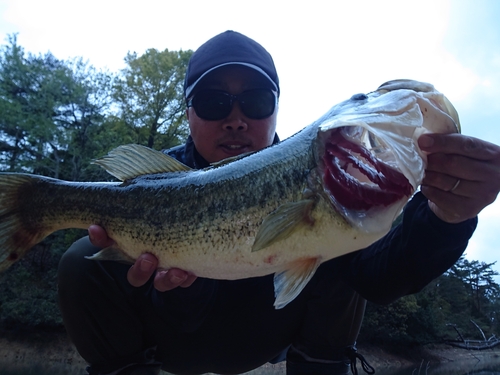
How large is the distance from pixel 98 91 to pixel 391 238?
23.9m

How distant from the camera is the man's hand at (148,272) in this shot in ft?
7.16

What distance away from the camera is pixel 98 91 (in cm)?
2342

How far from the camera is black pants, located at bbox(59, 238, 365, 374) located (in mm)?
2721

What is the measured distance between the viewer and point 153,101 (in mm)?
22172

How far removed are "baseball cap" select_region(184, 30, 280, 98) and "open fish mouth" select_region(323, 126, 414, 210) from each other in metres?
1.89

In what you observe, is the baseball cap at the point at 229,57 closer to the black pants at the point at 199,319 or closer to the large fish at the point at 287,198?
the large fish at the point at 287,198

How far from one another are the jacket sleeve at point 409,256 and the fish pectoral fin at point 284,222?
78 cm

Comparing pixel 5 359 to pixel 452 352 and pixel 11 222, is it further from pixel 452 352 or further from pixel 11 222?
pixel 452 352

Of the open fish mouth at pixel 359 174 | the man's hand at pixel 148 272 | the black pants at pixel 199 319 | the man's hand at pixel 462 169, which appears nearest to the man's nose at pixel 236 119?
the black pants at pixel 199 319

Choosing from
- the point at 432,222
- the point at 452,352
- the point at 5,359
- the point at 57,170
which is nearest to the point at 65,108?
the point at 57,170

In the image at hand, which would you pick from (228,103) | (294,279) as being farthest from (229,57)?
(294,279)

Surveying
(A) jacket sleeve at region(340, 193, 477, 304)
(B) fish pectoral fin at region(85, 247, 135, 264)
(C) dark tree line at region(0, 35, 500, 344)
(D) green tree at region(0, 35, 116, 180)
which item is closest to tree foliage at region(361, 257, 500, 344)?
(C) dark tree line at region(0, 35, 500, 344)

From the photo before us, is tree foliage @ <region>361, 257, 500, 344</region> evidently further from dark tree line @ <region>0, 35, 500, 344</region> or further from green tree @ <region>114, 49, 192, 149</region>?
green tree @ <region>114, 49, 192, 149</region>

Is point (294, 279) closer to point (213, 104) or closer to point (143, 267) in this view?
point (143, 267)
